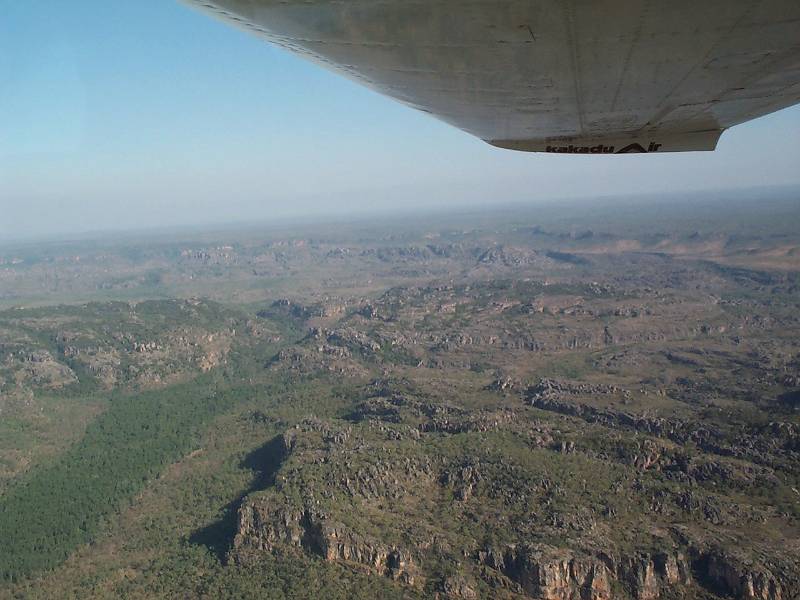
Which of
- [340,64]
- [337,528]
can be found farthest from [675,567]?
[340,64]

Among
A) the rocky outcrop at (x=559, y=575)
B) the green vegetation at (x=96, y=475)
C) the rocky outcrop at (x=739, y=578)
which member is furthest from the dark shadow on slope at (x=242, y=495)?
the rocky outcrop at (x=739, y=578)

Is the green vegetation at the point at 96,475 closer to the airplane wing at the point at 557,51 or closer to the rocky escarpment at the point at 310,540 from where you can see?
the rocky escarpment at the point at 310,540

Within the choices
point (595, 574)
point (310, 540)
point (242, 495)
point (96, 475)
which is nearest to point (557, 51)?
point (595, 574)

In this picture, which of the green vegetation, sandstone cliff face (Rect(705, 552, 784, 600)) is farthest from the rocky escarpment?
sandstone cliff face (Rect(705, 552, 784, 600))

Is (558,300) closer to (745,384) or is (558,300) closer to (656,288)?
(656,288)

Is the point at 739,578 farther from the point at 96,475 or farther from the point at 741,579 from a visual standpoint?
the point at 96,475
